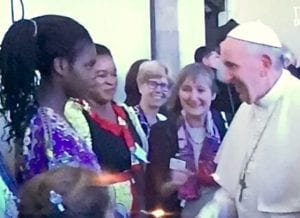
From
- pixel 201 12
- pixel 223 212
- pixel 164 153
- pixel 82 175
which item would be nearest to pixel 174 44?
pixel 201 12

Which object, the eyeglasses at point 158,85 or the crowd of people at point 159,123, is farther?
the eyeglasses at point 158,85

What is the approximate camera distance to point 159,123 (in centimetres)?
203

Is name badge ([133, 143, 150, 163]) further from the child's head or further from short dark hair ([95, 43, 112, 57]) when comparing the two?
the child's head

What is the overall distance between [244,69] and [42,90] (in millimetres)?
439

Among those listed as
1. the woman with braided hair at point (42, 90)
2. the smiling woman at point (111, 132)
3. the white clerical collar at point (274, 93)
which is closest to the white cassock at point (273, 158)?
the white clerical collar at point (274, 93)

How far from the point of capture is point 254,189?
1.96m

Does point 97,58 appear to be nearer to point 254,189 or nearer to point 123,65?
point 123,65

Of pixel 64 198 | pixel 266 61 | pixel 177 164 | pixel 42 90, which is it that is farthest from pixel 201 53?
pixel 64 198

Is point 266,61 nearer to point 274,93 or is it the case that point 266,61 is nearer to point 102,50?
point 274,93

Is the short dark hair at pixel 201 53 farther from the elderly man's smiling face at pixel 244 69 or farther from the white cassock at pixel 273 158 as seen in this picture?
the white cassock at pixel 273 158

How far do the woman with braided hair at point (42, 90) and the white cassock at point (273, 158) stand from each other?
1.11 ft

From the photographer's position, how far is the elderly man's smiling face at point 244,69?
1.94 m

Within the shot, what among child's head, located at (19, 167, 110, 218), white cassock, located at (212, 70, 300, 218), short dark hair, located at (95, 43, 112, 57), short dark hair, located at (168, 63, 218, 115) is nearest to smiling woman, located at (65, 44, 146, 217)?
short dark hair, located at (95, 43, 112, 57)

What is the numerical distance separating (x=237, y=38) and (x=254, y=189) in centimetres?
34
